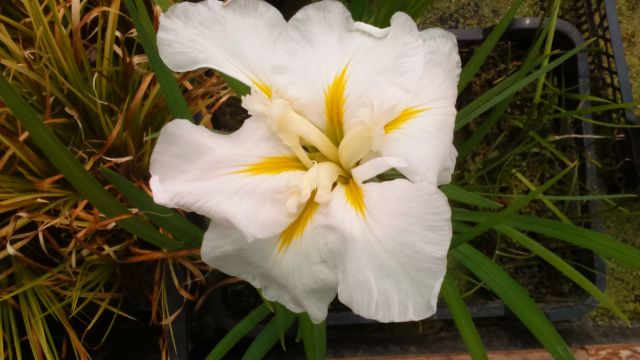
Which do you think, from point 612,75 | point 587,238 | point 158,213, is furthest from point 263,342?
point 612,75

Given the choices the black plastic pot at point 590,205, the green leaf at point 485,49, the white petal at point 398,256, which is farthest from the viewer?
the black plastic pot at point 590,205

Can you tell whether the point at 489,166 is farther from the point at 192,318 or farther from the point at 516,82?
the point at 192,318

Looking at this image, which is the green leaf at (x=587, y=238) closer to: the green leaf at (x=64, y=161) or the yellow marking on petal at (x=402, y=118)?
the yellow marking on petal at (x=402, y=118)

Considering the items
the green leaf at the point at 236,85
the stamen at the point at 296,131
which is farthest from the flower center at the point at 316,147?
the green leaf at the point at 236,85

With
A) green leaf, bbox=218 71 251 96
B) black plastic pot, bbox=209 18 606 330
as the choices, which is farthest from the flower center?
black plastic pot, bbox=209 18 606 330

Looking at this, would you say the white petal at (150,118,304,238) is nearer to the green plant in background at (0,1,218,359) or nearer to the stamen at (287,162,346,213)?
the stamen at (287,162,346,213)
